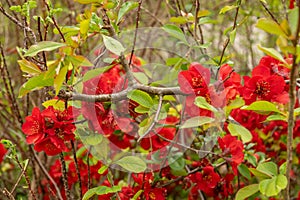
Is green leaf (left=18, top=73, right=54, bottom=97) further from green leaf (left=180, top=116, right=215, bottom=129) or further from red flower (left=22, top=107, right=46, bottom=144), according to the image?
green leaf (left=180, top=116, right=215, bottom=129)

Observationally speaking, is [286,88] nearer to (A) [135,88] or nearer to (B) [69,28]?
(A) [135,88]

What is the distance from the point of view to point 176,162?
1.38m

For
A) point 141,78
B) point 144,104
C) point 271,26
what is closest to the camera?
point 271,26

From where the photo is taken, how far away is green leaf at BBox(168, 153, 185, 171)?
136cm

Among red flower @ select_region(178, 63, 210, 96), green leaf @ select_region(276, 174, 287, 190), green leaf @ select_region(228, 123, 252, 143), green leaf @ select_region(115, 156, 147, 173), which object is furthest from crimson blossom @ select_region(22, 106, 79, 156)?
green leaf @ select_region(276, 174, 287, 190)

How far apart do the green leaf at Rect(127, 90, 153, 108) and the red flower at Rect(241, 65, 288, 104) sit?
10.3 inches

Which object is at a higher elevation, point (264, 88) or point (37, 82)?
point (37, 82)

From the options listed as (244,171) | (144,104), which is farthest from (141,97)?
(244,171)

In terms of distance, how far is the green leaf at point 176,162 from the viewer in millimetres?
1362

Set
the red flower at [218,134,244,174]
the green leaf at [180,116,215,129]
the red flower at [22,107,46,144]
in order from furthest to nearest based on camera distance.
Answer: the red flower at [218,134,244,174], the red flower at [22,107,46,144], the green leaf at [180,116,215,129]

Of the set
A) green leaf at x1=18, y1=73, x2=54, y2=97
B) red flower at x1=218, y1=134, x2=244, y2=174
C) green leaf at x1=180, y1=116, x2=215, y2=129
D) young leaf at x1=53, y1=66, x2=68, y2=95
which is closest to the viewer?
young leaf at x1=53, y1=66, x2=68, y2=95

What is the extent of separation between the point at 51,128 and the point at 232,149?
1.71 ft

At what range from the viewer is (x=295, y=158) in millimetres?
1939

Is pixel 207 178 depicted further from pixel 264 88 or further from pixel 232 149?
pixel 264 88
